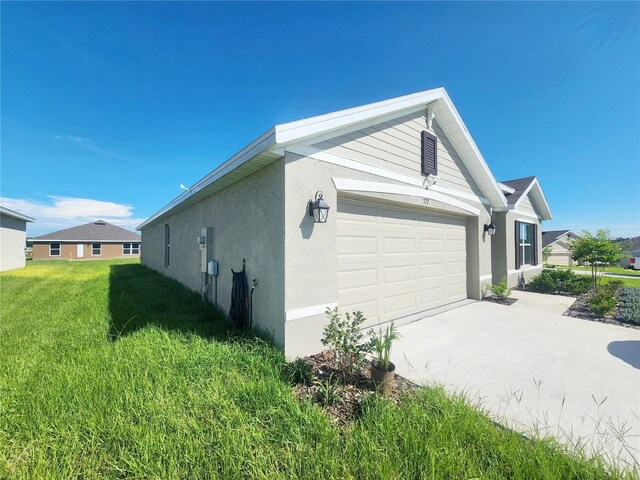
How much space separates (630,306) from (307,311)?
858 cm

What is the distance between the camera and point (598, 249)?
352 inches

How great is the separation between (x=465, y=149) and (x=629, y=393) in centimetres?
581

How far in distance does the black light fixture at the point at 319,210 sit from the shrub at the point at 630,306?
7.50 meters

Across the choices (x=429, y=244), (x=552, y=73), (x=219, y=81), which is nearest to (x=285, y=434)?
(x=429, y=244)

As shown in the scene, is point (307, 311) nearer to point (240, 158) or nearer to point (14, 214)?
point (240, 158)

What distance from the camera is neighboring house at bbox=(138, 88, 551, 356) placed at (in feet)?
12.0

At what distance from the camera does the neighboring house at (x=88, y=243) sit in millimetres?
29172

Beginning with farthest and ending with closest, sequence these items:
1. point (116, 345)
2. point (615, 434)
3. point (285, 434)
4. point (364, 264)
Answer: point (364, 264)
point (116, 345)
point (615, 434)
point (285, 434)

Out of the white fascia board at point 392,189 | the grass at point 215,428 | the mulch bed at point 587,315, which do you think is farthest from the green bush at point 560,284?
the grass at point 215,428

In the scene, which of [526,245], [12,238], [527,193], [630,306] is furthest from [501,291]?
[12,238]

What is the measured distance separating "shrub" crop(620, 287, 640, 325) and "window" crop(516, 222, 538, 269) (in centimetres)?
282

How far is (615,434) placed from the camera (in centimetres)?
229

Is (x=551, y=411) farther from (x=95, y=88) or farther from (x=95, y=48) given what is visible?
(x=95, y=88)

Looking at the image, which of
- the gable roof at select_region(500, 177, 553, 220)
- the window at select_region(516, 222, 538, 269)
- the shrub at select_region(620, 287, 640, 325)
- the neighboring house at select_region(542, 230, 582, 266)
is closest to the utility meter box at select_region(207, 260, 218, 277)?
the shrub at select_region(620, 287, 640, 325)
